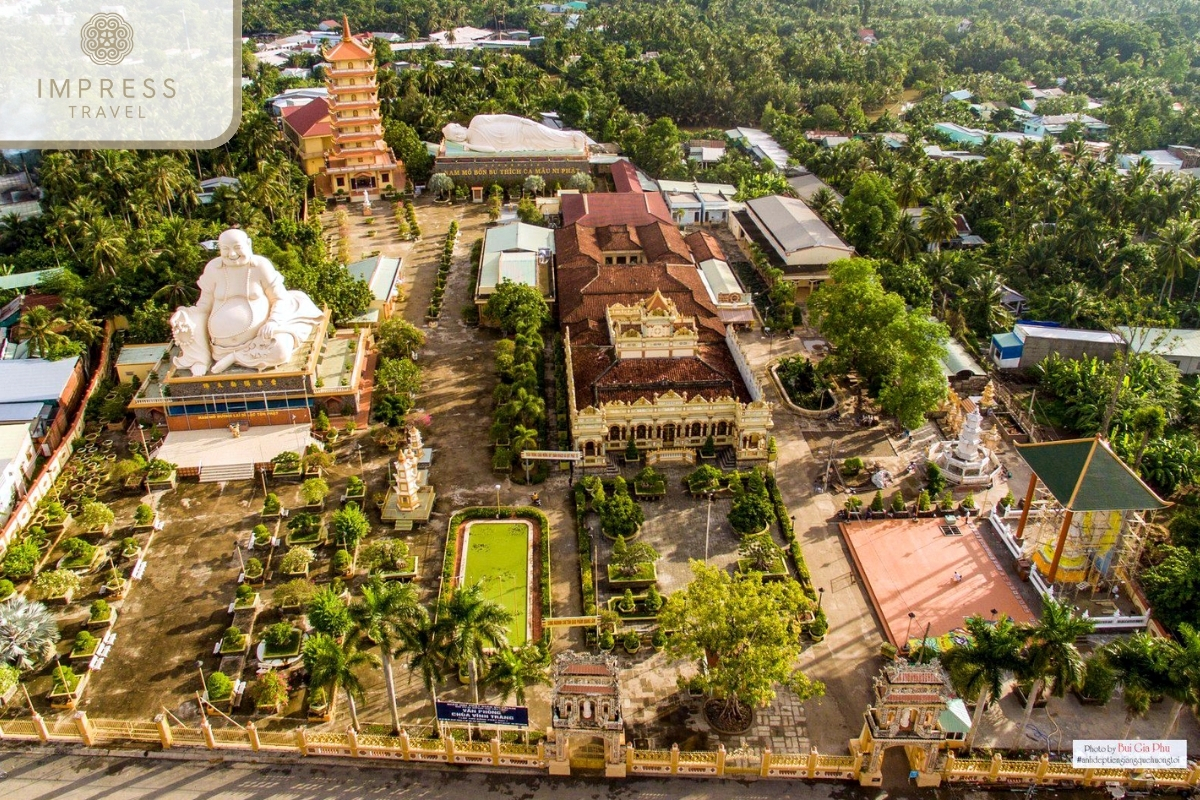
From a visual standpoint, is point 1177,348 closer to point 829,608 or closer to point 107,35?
point 829,608

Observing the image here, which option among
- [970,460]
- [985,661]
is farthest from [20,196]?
[985,661]

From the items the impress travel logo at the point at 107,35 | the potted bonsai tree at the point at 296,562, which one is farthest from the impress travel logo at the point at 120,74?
the potted bonsai tree at the point at 296,562

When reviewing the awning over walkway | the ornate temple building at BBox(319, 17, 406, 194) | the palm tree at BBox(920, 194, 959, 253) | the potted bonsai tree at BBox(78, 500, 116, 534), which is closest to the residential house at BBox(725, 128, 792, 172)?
the palm tree at BBox(920, 194, 959, 253)

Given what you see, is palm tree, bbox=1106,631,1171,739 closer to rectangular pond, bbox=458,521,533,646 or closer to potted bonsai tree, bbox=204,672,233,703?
rectangular pond, bbox=458,521,533,646

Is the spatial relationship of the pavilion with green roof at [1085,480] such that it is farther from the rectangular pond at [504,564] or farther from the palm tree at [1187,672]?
the rectangular pond at [504,564]

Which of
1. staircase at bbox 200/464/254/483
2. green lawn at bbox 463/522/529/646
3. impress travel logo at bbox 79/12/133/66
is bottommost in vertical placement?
staircase at bbox 200/464/254/483

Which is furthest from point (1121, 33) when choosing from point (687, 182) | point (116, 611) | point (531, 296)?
point (116, 611)

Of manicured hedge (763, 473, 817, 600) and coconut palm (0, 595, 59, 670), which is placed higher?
manicured hedge (763, 473, 817, 600)
